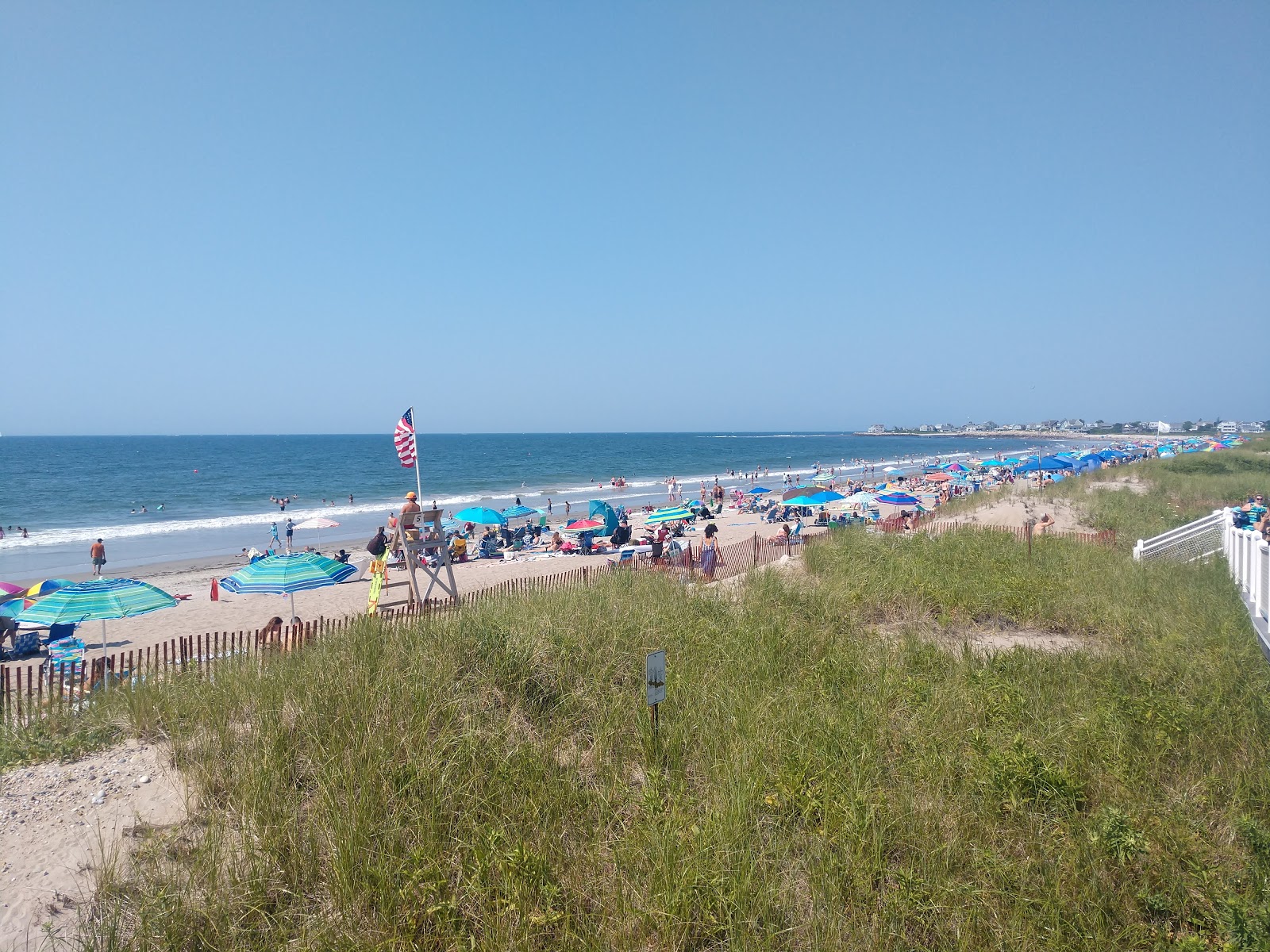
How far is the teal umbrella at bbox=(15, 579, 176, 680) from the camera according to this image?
10070 millimetres

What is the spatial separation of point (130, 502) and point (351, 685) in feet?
181

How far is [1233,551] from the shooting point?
11.0m

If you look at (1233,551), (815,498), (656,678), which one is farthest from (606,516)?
(656,678)

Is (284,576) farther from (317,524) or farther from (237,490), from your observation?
(237,490)

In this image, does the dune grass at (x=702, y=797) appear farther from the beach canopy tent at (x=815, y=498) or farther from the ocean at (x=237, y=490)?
the ocean at (x=237, y=490)

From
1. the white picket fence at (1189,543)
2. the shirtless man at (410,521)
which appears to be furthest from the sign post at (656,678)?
the white picket fence at (1189,543)

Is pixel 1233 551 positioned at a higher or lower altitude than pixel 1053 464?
lower

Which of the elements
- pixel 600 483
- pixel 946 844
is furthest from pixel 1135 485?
pixel 600 483

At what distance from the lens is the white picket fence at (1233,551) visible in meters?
7.98

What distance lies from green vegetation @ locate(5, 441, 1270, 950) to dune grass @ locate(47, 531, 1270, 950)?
2 cm

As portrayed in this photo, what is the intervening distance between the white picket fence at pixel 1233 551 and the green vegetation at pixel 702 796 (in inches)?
32.0

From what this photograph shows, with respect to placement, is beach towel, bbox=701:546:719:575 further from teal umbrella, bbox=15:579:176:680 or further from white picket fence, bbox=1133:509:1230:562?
teal umbrella, bbox=15:579:176:680

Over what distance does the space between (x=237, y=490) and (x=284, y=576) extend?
5487 cm

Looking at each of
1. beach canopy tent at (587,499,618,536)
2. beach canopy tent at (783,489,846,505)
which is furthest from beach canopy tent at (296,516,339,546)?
beach canopy tent at (783,489,846,505)
